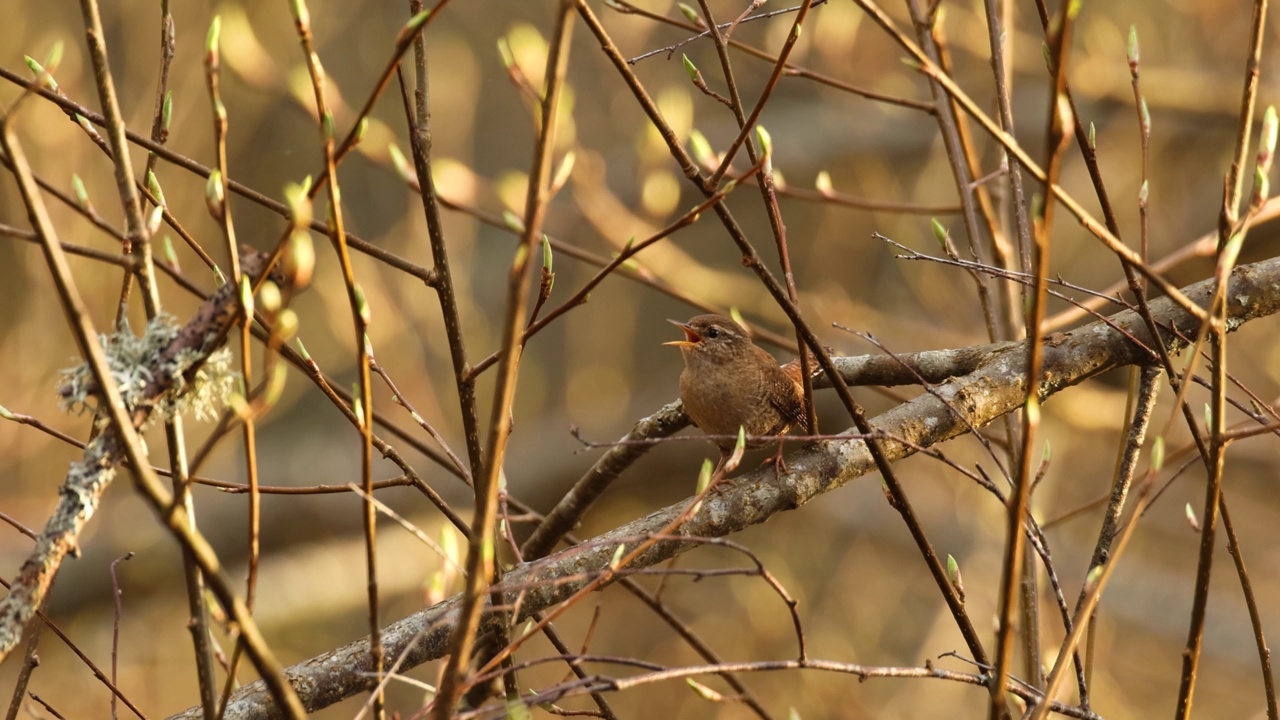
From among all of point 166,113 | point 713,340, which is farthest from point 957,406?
point 166,113

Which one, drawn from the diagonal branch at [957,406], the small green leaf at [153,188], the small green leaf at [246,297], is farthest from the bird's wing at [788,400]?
the small green leaf at [246,297]

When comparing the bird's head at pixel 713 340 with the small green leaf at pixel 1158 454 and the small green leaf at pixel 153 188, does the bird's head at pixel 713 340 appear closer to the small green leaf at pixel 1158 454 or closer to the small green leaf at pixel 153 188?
the small green leaf at pixel 153 188

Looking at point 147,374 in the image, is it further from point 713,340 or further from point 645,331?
point 645,331

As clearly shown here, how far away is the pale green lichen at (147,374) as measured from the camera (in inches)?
51.0

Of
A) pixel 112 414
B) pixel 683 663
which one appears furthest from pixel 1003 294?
pixel 683 663

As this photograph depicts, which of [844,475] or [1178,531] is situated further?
[1178,531]

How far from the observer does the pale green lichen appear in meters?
1.29

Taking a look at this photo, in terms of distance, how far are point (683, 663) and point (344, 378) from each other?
405cm

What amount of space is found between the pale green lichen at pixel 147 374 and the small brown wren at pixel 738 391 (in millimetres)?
1763

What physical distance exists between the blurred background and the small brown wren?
285 centimetres

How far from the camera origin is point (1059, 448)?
6.82 metres

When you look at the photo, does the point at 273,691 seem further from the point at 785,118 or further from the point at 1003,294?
the point at 785,118

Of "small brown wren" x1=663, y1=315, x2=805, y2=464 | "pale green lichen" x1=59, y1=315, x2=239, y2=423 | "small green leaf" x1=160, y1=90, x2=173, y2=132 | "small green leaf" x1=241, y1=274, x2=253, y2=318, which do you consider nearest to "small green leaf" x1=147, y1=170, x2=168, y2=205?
"small green leaf" x1=160, y1=90, x2=173, y2=132

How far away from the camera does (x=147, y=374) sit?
4.29 ft
